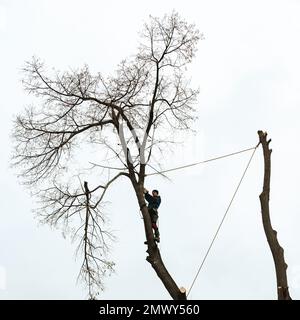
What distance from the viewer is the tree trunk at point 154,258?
1099cm

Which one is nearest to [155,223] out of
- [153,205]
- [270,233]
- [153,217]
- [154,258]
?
[153,217]

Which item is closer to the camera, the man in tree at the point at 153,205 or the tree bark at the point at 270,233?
the tree bark at the point at 270,233

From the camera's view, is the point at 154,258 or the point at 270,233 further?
the point at 154,258

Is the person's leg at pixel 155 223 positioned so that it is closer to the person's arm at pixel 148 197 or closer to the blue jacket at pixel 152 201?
the blue jacket at pixel 152 201

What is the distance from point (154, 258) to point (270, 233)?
7.52 feet

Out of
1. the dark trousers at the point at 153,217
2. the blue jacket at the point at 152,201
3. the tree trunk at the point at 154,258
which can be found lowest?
the tree trunk at the point at 154,258

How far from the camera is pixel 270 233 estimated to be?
1055 centimetres

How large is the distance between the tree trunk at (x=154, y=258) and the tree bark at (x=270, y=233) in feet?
5.98

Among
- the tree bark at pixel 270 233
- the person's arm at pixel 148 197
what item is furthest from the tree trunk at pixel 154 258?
the tree bark at pixel 270 233

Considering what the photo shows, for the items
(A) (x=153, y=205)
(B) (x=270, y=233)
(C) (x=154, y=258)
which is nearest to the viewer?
(B) (x=270, y=233)

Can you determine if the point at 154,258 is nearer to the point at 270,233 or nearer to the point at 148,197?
the point at 148,197

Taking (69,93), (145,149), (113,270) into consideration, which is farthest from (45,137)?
(113,270)
